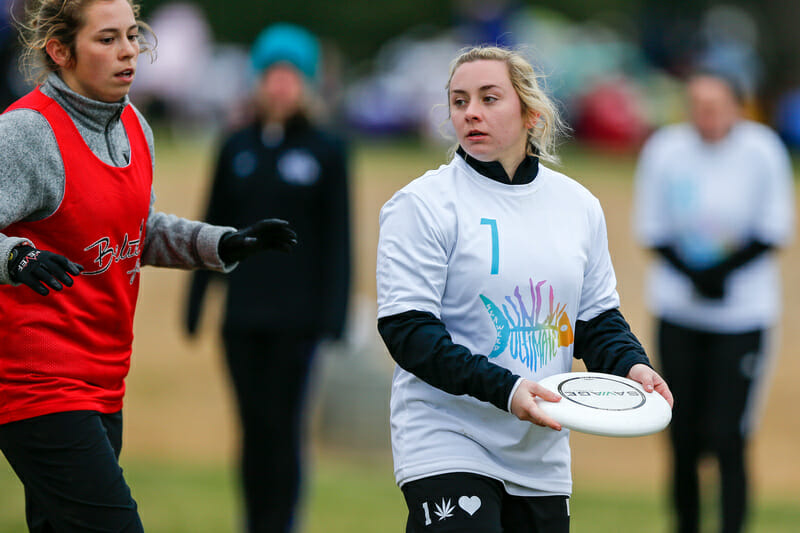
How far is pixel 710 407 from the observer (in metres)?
6.36

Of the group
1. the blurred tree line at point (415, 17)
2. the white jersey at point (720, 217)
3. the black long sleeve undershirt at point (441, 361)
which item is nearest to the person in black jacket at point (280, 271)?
the white jersey at point (720, 217)

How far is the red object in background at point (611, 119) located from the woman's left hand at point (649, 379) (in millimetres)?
24269

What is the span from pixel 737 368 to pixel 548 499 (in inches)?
116

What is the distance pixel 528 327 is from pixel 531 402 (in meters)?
0.36

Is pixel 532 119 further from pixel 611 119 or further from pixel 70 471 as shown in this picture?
pixel 611 119

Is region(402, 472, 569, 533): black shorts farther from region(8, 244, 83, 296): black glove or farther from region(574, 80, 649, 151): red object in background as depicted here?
region(574, 80, 649, 151): red object in background

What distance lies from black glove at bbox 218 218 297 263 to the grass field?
3.29m

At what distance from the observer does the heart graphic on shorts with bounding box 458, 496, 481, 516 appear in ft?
11.3

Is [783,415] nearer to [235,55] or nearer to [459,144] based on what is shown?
[459,144]

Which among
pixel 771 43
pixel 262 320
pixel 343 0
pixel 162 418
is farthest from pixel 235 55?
pixel 262 320

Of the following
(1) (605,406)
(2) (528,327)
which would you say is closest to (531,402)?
(1) (605,406)

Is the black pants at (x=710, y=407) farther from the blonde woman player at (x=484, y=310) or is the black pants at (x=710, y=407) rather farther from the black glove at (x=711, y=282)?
the blonde woman player at (x=484, y=310)

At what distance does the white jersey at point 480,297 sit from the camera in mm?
3514

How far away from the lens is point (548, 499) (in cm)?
365
